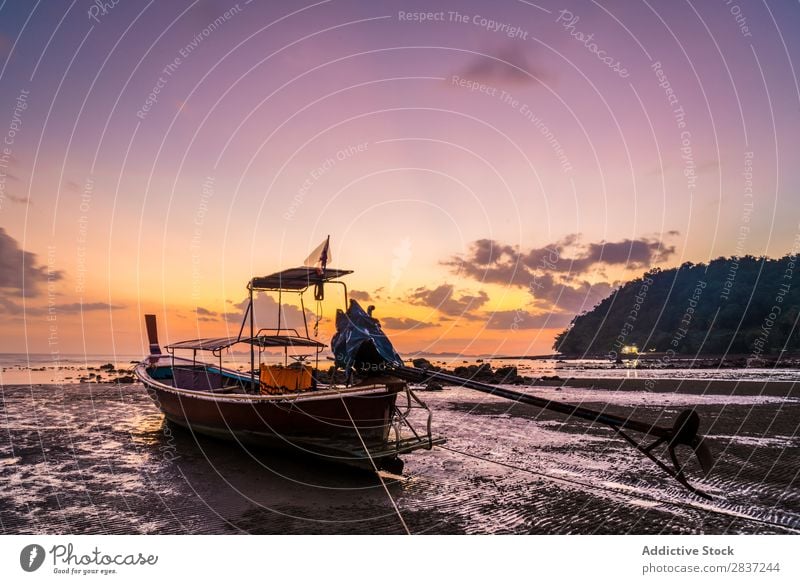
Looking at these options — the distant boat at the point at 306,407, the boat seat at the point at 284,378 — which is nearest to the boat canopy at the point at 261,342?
the distant boat at the point at 306,407

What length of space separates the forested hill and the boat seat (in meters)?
62.5

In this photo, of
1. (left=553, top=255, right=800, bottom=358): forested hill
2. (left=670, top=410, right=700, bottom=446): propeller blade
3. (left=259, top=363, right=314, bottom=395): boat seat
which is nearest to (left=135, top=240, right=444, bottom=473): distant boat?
(left=259, top=363, right=314, bottom=395): boat seat

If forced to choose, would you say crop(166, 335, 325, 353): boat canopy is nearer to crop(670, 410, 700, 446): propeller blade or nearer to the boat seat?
the boat seat

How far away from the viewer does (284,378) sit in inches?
540

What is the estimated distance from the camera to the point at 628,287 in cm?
12231

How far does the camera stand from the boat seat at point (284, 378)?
44.7 feet

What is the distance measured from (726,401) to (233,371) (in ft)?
84.8

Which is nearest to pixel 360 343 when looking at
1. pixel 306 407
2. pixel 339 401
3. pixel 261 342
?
pixel 339 401

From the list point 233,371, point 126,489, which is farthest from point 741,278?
point 126,489

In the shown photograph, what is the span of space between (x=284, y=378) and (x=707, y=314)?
103975 millimetres

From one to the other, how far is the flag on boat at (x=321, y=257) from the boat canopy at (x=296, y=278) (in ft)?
0.31

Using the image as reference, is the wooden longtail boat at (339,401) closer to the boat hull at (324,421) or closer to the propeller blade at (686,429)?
the boat hull at (324,421)
